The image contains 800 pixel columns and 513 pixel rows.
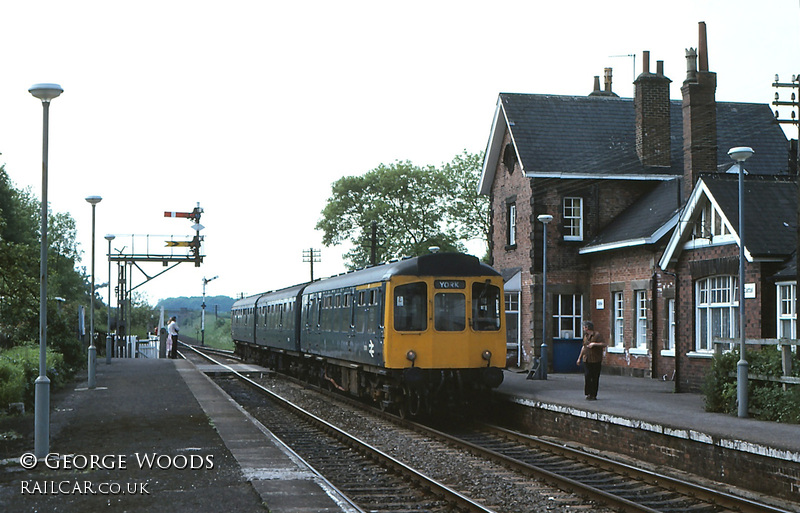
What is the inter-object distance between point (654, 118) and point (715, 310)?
38.1 feet

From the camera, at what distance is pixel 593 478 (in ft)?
38.4

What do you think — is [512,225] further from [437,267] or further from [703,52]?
[437,267]

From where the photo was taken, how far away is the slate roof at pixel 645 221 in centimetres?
2386

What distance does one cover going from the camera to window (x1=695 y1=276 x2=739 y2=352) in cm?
1848

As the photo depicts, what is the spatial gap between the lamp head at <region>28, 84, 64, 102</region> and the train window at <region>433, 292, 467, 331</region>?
807 centimetres

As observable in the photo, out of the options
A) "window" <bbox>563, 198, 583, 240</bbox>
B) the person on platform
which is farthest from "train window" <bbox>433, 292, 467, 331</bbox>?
the person on platform

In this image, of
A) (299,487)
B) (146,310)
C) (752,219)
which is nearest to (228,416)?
(299,487)

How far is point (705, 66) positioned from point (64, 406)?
666 inches

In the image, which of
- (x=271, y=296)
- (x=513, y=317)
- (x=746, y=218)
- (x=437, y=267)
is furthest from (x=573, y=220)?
(x=437, y=267)

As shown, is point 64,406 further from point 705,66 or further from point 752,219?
point 705,66

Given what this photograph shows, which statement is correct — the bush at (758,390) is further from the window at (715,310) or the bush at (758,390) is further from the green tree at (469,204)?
the green tree at (469,204)

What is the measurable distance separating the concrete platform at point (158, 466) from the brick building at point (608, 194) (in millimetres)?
11816

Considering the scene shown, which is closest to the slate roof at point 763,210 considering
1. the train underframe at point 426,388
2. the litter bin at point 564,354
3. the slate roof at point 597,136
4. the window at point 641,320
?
the train underframe at point 426,388

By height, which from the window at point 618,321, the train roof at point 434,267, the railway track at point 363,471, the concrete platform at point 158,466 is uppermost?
the train roof at point 434,267
